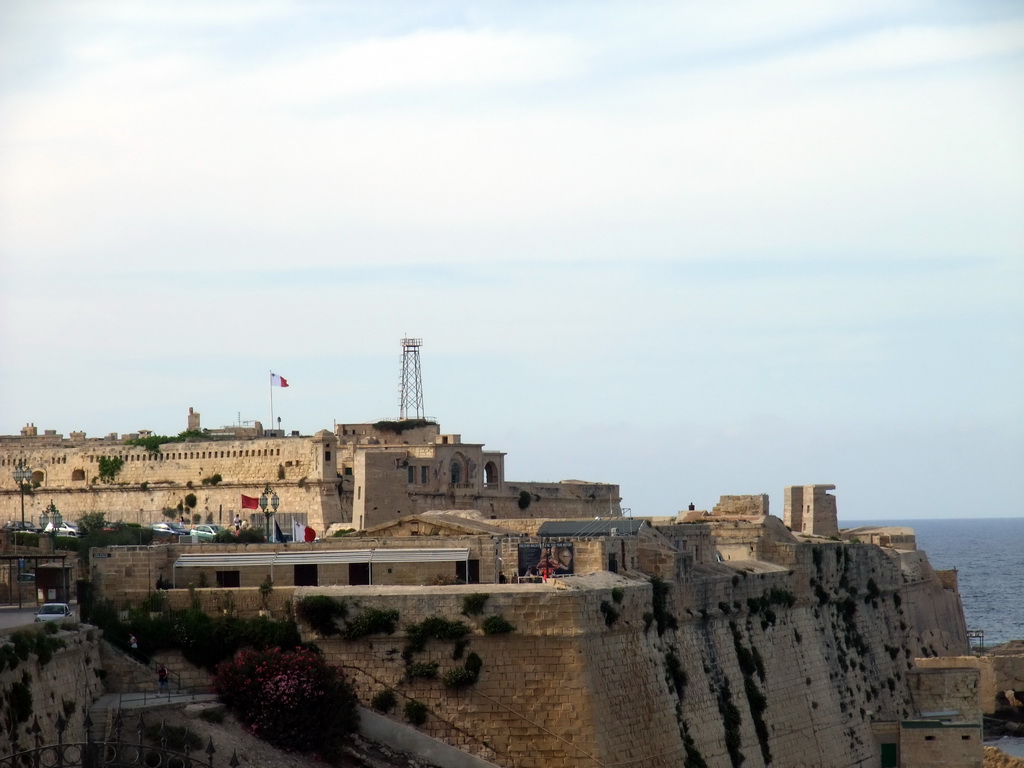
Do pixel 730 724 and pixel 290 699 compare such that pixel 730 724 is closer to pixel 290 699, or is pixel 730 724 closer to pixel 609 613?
pixel 609 613

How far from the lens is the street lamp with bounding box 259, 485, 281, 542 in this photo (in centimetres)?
4717

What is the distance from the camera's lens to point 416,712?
106 ft

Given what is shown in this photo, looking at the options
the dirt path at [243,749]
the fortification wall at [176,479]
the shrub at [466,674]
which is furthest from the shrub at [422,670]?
the fortification wall at [176,479]

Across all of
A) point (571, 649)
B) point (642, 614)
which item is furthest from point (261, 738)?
point (642, 614)

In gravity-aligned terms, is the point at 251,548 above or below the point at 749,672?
above

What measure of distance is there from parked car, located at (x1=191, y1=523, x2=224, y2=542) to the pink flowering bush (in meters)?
14.1

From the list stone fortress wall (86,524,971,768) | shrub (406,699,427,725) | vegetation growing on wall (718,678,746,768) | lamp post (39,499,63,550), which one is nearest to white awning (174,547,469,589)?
stone fortress wall (86,524,971,768)

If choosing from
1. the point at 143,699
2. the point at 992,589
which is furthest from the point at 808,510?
the point at 992,589

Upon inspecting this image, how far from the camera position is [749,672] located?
40250mm

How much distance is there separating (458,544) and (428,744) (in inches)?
223

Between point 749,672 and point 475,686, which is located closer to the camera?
point 475,686

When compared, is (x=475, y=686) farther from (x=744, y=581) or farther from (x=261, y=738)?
(x=744, y=581)

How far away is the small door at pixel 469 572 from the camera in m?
36.5

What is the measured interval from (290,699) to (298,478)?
2479 cm
